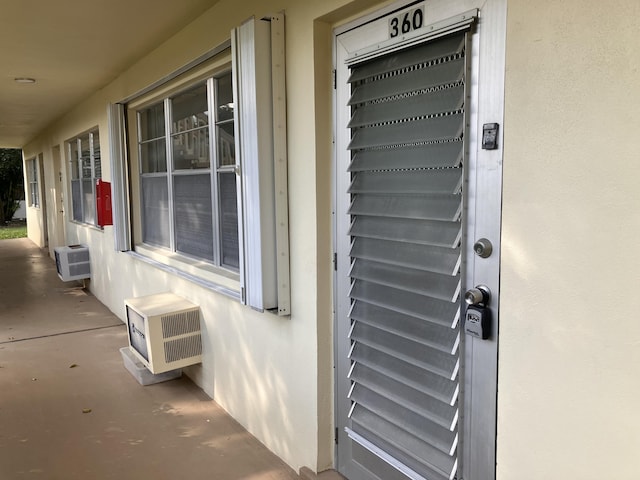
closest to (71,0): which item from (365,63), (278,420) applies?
(365,63)

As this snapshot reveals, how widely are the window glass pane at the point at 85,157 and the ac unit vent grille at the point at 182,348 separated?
4464 mm

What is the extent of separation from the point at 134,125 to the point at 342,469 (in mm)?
4091

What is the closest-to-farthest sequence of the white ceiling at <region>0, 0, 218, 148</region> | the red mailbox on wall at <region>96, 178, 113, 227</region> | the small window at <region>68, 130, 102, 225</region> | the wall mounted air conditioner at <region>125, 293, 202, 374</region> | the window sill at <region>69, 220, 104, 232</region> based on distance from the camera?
the white ceiling at <region>0, 0, 218, 148</region> → the wall mounted air conditioner at <region>125, 293, 202, 374</region> → the red mailbox on wall at <region>96, 178, 113, 227</region> → the window sill at <region>69, 220, 104, 232</region> → the small window at <region>68, 130, 102, 225</region>

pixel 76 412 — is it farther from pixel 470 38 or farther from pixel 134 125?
pixel 470 38

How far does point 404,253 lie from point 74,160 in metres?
7.56

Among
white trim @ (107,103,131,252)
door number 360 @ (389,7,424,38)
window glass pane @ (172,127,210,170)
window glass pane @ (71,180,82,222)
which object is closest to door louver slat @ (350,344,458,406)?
door number 360 @ (389,7,424,38)

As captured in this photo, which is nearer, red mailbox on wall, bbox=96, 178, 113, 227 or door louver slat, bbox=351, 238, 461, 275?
door louver slat, bbox=351, 238, 461, 275

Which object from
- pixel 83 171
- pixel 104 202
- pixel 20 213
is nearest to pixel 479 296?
pixel 104 202

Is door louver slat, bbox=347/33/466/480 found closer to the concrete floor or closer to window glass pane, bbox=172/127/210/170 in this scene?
the concrete floor

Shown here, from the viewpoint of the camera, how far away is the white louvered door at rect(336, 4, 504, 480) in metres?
1.86

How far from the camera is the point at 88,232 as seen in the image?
24.2 ft

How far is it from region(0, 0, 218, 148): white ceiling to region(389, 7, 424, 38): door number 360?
5.40ft

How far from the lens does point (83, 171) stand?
7.65 meters

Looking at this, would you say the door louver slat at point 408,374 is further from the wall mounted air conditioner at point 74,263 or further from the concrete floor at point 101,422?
the wall mounted air conditioner at point 74,263
